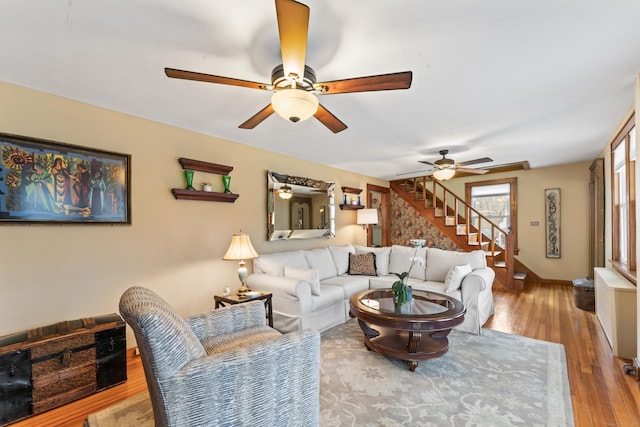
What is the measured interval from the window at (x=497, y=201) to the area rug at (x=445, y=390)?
13.6 feet

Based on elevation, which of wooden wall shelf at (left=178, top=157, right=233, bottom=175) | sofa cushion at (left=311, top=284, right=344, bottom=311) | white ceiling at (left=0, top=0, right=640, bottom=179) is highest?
white ceiling at (left=0, top=0, right=640, bottom=179)

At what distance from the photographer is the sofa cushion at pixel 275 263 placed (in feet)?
11.9

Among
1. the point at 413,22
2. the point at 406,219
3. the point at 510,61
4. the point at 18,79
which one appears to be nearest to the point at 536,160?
the point at 406,219

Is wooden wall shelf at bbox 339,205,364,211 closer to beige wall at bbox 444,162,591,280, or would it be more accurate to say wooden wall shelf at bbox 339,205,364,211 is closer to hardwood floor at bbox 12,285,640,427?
hardwood floor at bbox 12,285,640,427

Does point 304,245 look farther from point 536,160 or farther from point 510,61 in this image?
point 536,160

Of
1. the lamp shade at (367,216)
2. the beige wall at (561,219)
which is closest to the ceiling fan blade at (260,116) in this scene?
the lamp shade at (367,216)

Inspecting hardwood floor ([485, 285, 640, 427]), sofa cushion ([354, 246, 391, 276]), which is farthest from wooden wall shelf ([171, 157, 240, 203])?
hardwood floor ([485, 285, 640, 427])

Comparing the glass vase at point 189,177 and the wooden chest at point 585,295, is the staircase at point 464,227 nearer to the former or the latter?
the wooden chest at point 585,295

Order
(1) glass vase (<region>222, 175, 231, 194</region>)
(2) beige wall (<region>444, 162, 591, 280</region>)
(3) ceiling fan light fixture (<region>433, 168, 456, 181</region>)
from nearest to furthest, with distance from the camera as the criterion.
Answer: (1) glass vase (<region>222, 175, 231, 194</region>) → (3) ceiling fan light fixture (<region>433, 168, 456, 181</region>) → (2) beige wall (<region>444, 162, 591, 280</region>)

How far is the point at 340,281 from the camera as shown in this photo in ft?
13.3

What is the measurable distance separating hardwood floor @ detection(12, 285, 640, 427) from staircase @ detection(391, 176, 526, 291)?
1148mm

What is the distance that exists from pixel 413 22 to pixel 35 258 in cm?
326

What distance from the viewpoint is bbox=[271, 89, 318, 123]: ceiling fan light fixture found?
1.68 m

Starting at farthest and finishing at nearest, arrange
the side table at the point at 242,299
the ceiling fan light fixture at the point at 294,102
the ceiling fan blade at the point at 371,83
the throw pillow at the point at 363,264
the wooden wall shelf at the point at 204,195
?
the throw pillow at the point at 363,264 → the wooden wall shelf at the point at 204,195 → the side table at the point at 242,299 → the ceiling fan light fixture at the point at 294,102 → the ceiling fan blade at the point at 371,83
